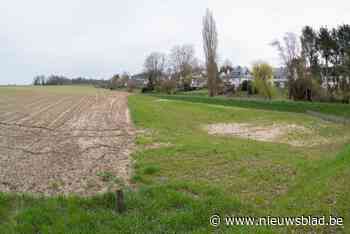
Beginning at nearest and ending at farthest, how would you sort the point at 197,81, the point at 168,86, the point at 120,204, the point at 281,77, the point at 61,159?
the point at 120,204 → the point at 61,159 → the point at 281,77 → the point at 168,86 → the point at 197,81

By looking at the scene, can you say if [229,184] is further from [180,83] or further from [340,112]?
[180,83]

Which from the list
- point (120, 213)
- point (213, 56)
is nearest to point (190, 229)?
point (120, 213)

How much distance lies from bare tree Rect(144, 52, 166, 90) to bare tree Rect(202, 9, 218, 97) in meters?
31.4

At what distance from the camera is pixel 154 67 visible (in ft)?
256

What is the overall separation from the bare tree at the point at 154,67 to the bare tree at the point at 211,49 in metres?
31.4

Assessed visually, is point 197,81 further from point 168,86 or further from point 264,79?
point 264,79

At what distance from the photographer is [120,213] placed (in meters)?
4.00

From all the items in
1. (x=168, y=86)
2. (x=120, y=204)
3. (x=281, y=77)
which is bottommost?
(x=120, y=204)

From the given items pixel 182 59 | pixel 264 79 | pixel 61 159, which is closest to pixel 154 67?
pixel 182 59

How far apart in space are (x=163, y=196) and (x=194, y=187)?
2.49ft

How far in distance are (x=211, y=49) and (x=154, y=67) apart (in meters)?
38.9

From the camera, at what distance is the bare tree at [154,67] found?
241 ft

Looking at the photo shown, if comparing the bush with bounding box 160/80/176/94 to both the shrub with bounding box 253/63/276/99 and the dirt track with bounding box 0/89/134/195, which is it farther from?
the dirt track with bounding box 0/89/134/195

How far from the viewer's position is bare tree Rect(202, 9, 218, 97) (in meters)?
40.2
